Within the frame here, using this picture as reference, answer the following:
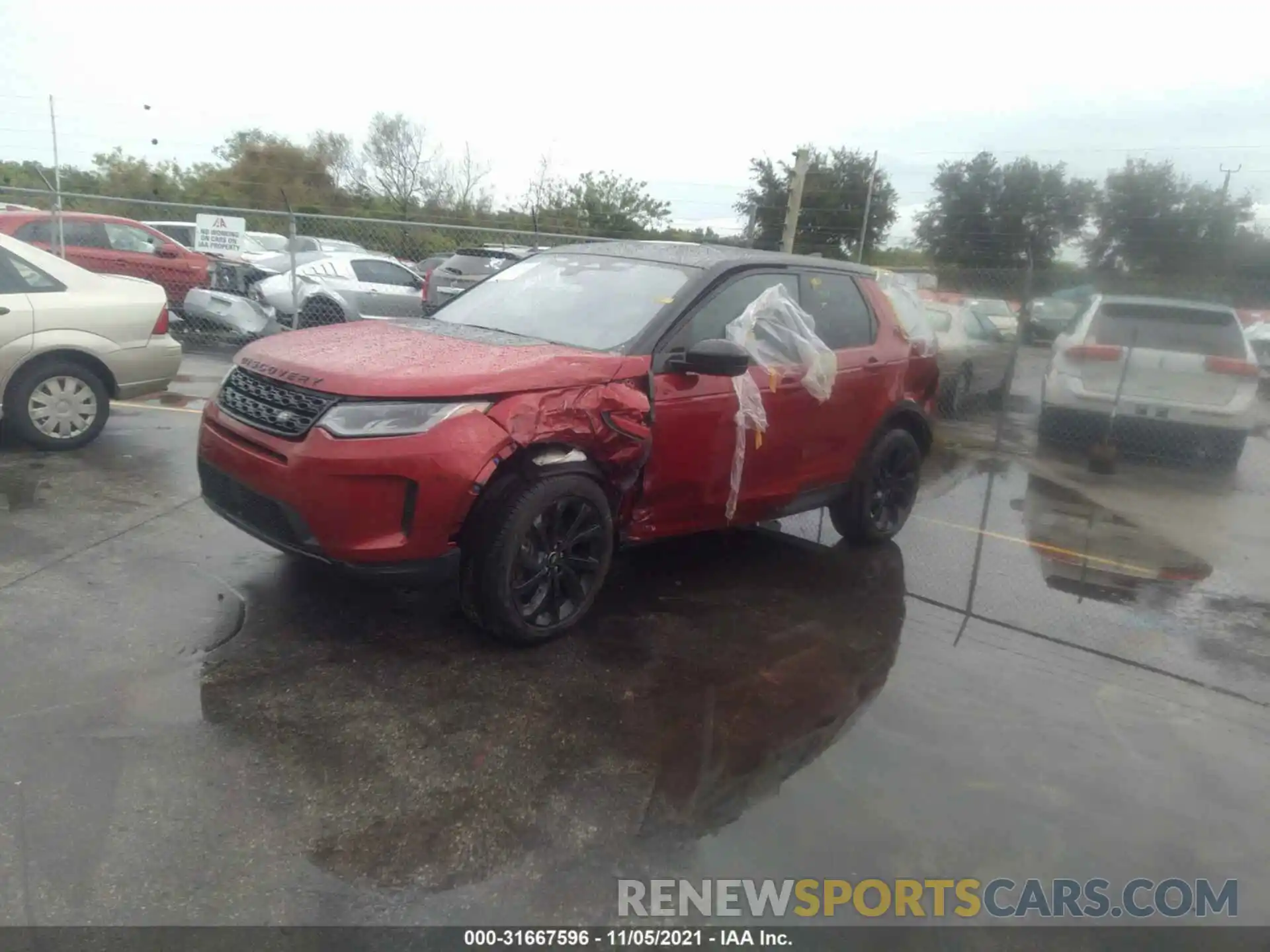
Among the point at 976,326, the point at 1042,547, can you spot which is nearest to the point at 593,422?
the point at 1042,547

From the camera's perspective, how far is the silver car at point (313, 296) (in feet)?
38.9

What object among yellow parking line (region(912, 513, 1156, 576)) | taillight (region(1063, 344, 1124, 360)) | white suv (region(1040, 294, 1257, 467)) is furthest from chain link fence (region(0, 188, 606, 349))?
yellow parking line (region(912, 513, 1156, 576))

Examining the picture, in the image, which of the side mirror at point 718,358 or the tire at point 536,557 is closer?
the tire at point 536,557

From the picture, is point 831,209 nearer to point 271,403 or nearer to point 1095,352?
point 1095,352

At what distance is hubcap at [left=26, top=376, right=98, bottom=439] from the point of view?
649 centimetres

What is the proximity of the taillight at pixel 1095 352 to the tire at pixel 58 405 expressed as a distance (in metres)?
8.80

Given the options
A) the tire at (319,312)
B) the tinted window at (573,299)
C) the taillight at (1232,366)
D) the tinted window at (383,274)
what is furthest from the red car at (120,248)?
the taillight at (1232,366)

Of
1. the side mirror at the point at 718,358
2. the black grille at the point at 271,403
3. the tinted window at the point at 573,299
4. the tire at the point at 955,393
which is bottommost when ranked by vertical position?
the tire at the point at 955,393

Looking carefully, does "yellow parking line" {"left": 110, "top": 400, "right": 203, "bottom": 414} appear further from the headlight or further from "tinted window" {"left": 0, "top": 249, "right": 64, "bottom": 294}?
the headlight

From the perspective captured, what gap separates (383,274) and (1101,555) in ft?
35.4

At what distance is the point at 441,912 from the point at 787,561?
3571mm

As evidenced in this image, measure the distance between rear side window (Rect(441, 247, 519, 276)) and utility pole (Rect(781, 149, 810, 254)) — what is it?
3996 mm

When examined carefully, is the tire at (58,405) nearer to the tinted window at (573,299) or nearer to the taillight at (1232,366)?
the tinted window at (573,299)

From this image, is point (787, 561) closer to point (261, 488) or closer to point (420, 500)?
point (420, 500)
